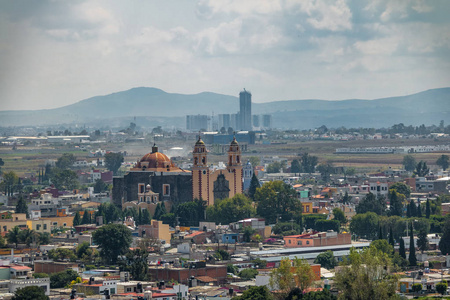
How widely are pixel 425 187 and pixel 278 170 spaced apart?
4001 cm

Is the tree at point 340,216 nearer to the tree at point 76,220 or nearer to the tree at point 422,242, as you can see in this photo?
the tree at point 422,242

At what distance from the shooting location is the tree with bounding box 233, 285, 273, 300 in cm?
4478

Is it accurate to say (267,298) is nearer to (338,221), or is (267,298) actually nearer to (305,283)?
(305,283)

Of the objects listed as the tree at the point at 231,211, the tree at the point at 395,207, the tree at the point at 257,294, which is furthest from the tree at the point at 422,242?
the tree at the point at 257,294

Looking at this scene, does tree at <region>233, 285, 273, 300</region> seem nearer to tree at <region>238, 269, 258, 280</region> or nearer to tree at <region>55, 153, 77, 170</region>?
tree at <region>238, 269, 258, 280</region>

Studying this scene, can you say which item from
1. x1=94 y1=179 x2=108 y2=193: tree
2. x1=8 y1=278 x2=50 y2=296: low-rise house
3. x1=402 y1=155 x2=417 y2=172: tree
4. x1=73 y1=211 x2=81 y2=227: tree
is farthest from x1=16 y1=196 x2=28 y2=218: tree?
x1=402 y1=155 x2=417 y2=172: tree

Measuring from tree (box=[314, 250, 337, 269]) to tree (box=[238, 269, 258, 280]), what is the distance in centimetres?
512

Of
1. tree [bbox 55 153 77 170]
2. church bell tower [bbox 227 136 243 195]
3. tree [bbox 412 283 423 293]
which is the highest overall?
church bell tower [bbox 227 136 243 195]

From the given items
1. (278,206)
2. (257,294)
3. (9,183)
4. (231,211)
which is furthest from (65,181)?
(257,294)

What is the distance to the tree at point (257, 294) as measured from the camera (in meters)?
44.8

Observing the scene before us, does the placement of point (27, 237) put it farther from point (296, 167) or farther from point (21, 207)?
point (296, 167)

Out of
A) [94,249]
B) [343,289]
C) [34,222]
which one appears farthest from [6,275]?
[34,222]

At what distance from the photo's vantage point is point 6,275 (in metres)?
53.3

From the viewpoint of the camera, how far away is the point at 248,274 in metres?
54.9
